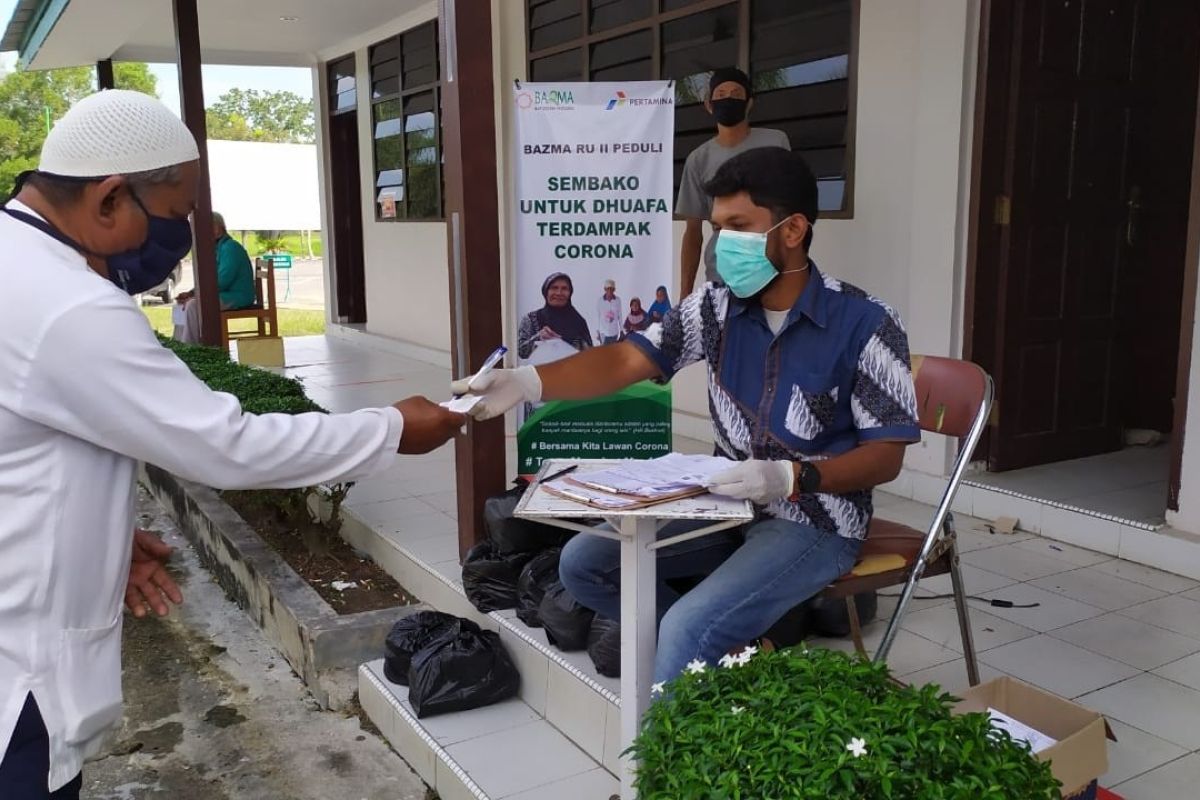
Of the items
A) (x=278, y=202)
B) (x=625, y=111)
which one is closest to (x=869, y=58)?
(x=625, y=111)

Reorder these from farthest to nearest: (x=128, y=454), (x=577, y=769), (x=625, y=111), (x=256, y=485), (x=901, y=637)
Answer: (x=625, y=111)
(x=901, y=637)
(x=577, y=769)
(x=256, y=485)
(x=128, y=454)

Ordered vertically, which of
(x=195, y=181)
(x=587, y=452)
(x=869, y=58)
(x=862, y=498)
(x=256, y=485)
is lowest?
(x=587, y=452)

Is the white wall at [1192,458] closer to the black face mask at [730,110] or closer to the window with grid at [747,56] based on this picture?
the window with grid at [747,56]

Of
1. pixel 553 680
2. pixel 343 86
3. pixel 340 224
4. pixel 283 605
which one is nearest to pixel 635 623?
pixel 553 680

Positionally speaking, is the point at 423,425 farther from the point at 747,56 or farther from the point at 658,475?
the point at 747,56

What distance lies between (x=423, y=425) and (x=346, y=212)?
11.0m

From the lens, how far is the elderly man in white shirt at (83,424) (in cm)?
153

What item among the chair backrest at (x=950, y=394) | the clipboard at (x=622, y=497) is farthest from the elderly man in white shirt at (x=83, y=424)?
the chair backrest at (x=950, y=394)

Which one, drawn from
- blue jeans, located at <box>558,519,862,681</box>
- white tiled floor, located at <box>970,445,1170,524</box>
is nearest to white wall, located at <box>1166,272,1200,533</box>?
white tiled floor, located at <box>970,445,1170,524</box>

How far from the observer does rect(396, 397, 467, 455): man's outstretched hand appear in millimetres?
1969

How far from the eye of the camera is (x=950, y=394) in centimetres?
273

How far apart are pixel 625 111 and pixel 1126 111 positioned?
8.01 ft

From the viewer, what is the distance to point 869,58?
193 inches

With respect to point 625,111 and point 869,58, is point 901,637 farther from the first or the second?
point 869,58
